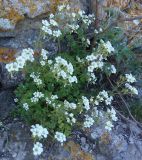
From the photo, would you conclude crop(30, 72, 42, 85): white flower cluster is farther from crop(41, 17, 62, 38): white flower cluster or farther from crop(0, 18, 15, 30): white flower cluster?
crop(0, 18, 15, 30): white flower cluster

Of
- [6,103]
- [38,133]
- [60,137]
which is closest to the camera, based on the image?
[38,133]

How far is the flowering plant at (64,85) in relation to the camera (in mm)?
3230

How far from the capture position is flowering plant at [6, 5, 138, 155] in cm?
323

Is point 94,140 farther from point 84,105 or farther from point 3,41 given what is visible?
point 3,41

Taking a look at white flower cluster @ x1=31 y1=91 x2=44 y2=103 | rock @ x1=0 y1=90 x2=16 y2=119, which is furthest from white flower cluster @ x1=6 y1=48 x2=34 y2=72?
rock @ x1=0 y1=90 x2=16 y2=119

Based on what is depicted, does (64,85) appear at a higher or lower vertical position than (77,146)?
higher

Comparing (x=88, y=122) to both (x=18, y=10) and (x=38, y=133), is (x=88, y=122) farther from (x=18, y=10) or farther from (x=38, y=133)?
(x=18, y=10)

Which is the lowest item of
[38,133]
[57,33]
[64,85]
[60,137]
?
[60,137]

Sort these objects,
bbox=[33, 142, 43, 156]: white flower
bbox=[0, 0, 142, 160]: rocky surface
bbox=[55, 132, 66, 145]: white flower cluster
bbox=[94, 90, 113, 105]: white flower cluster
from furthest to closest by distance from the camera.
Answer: bbox=[94, 90, 113, 105]: white flower cluster → bbox=[0, 0, 142, 160]: rocky surface → bbox=[55, 132, 66, 145]: white flower cluster → bbox=[33, 142, 43, 156]: white flower

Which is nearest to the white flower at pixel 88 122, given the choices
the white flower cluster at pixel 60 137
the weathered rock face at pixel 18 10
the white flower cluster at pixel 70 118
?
the white flower cluster at pixel 70 118

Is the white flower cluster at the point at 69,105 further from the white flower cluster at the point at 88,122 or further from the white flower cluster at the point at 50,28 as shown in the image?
the white flower cluster at the point at 50,28

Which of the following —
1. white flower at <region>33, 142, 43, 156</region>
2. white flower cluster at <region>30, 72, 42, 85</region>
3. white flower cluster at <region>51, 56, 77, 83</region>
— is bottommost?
white flower at <region>33, 142, 43, 156</region>

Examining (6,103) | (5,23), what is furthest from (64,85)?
(5,23)

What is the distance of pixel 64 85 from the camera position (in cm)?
330
